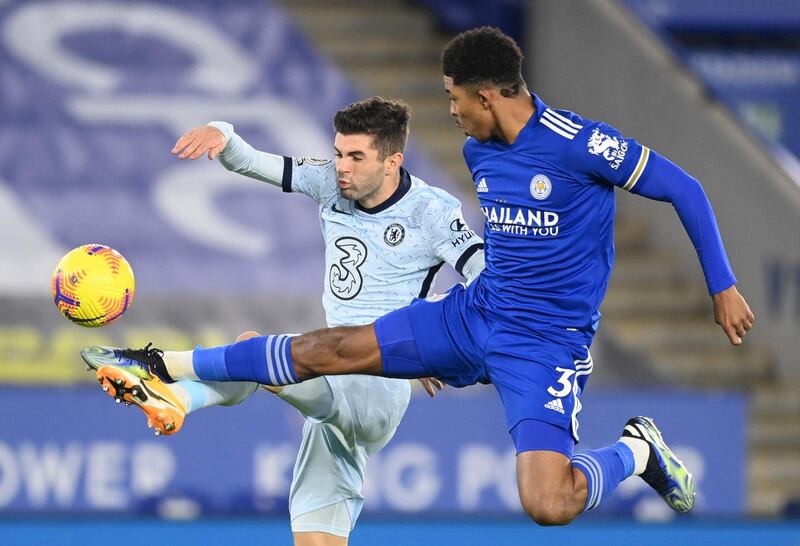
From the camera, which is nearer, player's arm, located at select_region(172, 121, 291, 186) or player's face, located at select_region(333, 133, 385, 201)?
player's arm, located at select_region(172, 121, 291, 186)

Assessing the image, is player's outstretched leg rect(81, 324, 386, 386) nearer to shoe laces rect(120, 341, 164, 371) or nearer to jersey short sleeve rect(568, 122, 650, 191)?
shoe laces rect(120, 341, 164, 371)

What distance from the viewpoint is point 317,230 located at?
33.7 feet

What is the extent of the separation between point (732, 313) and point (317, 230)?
5.50 metres

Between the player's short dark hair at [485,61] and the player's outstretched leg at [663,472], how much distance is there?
1435mm

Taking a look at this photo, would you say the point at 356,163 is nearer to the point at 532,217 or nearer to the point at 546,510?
the point at 532,217

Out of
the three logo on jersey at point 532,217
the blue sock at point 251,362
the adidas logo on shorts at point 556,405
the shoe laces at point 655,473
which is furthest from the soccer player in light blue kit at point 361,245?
the shoe laces at point 655,473

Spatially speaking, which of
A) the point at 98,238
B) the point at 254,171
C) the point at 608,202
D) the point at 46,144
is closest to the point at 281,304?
the point at 98,238

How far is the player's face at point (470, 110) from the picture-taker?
16.9ft

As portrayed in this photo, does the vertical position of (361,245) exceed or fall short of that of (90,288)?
it exceeds it

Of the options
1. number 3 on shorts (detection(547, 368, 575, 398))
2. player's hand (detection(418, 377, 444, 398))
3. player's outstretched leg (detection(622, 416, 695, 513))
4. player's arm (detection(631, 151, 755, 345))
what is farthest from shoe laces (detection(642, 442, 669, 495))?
player's hand (detection(418, 377, 444, 398))

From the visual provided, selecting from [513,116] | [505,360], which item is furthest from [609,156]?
[505,360]

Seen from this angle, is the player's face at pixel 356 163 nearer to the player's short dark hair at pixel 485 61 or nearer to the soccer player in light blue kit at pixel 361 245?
the soccer player in light blue kit at pixel 361 245

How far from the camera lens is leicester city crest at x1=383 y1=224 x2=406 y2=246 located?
5711mm

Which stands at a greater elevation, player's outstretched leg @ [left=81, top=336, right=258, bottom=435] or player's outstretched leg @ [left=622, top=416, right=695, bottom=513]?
player's outstretched leg @ [left=81, top=336, right=258, bottom=435]
